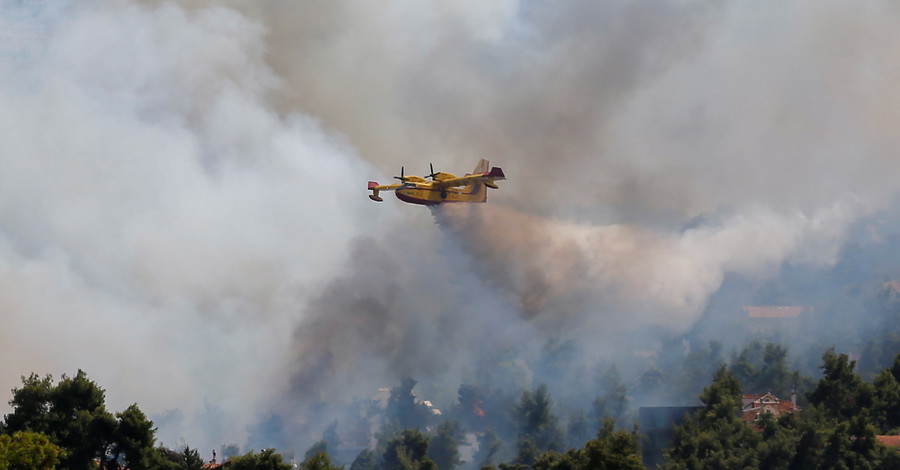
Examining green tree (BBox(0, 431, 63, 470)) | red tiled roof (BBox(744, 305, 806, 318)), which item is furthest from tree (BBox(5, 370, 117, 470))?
red tiled roof (BBox(744, 305, 806, 318))

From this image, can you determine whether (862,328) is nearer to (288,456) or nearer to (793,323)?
(793,323)

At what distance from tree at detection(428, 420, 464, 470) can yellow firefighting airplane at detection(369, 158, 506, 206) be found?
1953 cm

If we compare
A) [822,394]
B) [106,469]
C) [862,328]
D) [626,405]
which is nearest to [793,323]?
[862,328]

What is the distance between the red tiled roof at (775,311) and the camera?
176500 mm

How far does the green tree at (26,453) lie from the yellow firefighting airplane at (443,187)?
1707 inches

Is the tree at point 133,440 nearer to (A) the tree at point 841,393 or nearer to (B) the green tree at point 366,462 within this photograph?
(B) the green tree at point 366,462

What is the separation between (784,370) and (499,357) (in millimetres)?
44060

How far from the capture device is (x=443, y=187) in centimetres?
11250

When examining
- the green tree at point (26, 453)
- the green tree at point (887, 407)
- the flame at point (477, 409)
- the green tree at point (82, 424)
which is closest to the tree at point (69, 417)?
the green tree at point (82, 424)

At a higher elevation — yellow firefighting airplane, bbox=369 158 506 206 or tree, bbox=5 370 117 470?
yellow firefighting airplane, bbox=369 158 506 206

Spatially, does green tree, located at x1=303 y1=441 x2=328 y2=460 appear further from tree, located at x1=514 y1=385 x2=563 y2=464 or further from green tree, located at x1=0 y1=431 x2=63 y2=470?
green tree, located at x1=0 y1=431 x2=63 y2=470

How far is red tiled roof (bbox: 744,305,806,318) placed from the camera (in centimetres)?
17650

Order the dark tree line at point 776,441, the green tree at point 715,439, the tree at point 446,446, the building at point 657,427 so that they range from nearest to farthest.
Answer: the green tree at point 715,439, the dark tree line at point 776,441, the building at point 657,427, the tree at point 446,446

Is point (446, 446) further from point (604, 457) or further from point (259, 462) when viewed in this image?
point (604, 457)
